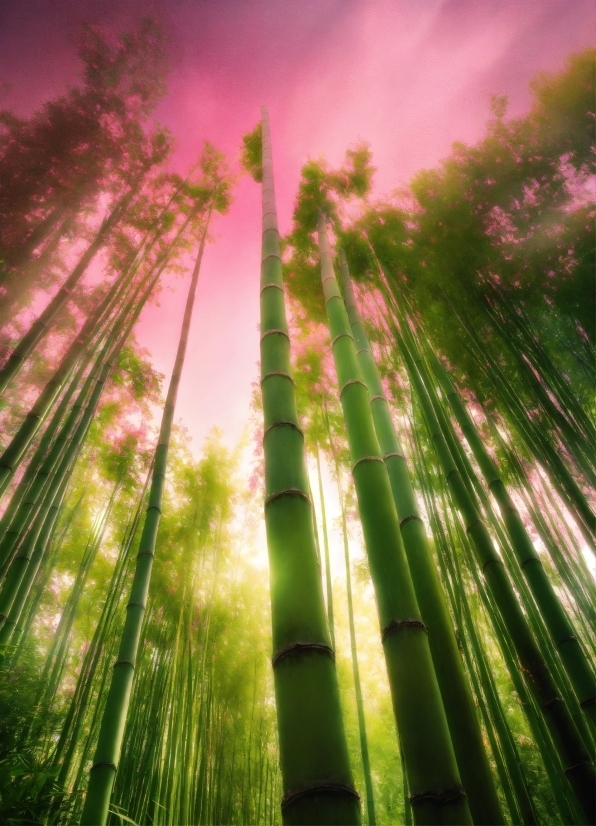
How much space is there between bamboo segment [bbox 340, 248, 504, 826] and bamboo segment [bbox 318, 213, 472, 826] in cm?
21

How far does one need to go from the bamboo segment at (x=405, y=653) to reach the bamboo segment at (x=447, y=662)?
21 centimetres

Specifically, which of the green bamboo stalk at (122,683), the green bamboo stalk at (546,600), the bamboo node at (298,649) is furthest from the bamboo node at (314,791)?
the green bamboo stalk at (122,683)

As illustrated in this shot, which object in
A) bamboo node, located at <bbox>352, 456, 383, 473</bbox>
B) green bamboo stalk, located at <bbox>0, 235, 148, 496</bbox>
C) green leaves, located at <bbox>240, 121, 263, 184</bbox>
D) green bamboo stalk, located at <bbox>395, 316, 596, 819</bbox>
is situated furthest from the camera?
green leaves, located at <bbox>240, 121, 263, 184</bbox>

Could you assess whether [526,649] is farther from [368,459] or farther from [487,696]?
[368,459]

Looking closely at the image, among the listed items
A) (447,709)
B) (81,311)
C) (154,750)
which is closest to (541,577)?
(447,709)

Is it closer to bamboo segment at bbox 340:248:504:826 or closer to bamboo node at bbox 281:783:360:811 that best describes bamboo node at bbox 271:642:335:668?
bamboo node at bbox 281:783:360:811

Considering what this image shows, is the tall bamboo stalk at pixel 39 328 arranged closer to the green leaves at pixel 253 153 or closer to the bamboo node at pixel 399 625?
the green leaves at pixel 253 153

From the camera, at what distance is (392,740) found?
250 inches

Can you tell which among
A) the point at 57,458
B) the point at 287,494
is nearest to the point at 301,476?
the point at 287,494

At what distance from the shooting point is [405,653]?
85cm

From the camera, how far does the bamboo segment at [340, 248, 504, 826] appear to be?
2.83ft

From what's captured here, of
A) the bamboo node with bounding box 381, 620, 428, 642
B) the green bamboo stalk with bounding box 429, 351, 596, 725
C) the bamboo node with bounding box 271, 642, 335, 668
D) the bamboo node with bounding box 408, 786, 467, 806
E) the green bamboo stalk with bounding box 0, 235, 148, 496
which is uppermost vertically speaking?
the green bamboo stalk with bounding box 0, 235, 148, 496

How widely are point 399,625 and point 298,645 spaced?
0.30 metres

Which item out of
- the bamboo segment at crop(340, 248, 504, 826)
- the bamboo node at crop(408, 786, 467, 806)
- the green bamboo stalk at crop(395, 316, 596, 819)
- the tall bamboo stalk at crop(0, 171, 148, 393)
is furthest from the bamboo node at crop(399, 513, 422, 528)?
the tall bamboo stalk at crop(0, 171, 148, 393)
